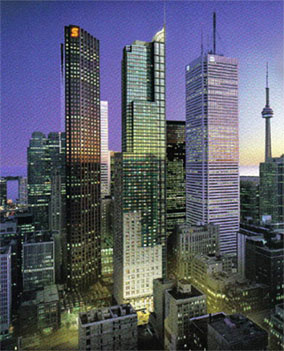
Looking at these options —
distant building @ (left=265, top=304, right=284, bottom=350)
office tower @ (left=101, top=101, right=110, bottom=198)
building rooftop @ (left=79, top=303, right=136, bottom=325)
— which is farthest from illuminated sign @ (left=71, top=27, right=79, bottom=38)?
distant building @ (left=265, top=304, right=284, bottom=350)

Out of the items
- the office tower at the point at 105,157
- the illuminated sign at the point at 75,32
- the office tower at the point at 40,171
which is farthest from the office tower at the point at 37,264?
the office tower at the point at 105,157

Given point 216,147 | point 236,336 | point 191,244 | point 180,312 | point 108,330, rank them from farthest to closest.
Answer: point 216,147, point 191,244, point 180,312, point 108,330, point 236,336

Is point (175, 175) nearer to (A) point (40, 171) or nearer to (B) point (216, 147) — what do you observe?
(B) point (216, 147)

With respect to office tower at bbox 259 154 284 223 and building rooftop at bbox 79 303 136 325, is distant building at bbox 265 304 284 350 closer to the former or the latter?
building rooftop at bbox 79 303 136 325

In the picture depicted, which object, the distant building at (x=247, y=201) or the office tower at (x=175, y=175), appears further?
the office tower at (x=175, y=175)

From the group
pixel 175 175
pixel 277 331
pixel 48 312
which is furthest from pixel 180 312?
pixel 175 175

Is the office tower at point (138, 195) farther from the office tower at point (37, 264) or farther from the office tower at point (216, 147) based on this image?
the office tower at point (216, 147)
